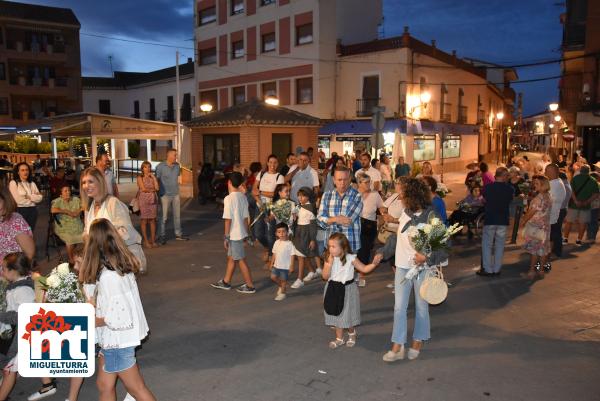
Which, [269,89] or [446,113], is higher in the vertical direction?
[269,89]

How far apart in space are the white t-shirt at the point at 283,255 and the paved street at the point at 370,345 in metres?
0.47

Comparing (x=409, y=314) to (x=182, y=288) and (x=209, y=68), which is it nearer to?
(x=182, y=288)

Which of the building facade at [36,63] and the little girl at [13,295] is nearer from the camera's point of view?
the little girl at [13,295]

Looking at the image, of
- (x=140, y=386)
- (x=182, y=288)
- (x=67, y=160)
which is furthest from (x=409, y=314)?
(x=67, y=160)

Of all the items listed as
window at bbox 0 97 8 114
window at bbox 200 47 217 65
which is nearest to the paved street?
window at bbox 200 47 217 65

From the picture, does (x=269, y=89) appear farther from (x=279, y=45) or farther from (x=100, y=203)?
(x=100, y=203)

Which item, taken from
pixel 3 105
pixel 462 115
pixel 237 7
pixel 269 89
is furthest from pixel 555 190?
pixel 3 105

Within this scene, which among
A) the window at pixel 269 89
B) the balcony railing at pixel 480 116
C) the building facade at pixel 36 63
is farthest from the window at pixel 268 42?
the building facade at pixel 36 63

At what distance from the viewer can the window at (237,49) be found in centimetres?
3216

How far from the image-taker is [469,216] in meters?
11.4

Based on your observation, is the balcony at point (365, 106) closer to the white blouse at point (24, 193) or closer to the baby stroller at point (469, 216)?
the baby stroller at point (469, 216)

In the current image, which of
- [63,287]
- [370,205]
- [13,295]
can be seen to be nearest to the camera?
[63,287]

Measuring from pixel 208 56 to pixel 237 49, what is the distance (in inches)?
138

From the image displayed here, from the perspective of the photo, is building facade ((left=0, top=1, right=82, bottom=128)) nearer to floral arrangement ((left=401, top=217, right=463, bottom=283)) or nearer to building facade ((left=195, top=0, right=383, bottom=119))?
building facade ((left=195, top=0, right=383, bottom=119))
